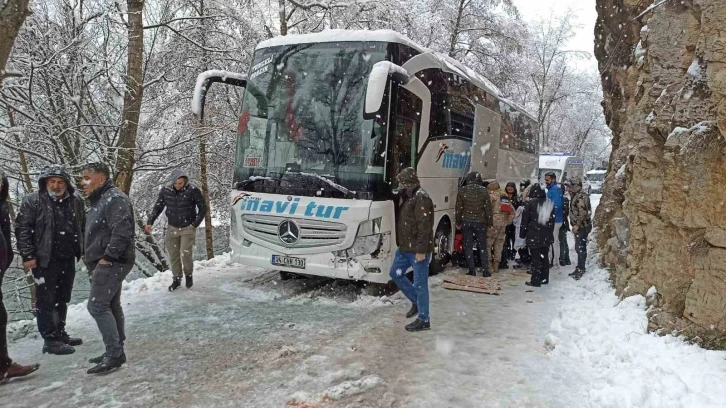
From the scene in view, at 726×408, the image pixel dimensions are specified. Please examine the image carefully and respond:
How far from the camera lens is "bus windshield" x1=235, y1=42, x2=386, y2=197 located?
21.8 feet

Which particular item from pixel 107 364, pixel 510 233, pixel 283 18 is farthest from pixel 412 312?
pixel 283 18

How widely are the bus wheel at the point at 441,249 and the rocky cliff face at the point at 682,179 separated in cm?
297

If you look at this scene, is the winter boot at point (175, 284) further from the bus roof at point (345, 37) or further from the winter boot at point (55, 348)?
the bus roof at point (345, 37)

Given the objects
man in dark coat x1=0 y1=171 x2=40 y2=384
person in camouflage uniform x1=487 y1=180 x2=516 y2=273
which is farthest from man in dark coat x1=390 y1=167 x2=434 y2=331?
man in dark coat x1=0 y1=171 x2=40 y2=384

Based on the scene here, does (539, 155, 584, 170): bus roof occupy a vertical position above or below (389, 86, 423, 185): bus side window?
above

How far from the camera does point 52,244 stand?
470cm

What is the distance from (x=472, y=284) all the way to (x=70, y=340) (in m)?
5.67

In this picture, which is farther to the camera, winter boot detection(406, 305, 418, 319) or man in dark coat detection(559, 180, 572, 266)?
man in dark coat detection(559, 180, 572, 266)

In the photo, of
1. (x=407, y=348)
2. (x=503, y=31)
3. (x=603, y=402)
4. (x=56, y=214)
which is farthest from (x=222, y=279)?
(x=503, y=31)

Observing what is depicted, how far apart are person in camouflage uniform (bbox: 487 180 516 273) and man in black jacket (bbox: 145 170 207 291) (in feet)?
17.3

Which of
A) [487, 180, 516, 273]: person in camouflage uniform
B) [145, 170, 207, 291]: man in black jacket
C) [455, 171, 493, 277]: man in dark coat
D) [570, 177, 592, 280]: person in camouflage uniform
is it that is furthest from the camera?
[487, 180, 516, 273]: person in camouflage uniform

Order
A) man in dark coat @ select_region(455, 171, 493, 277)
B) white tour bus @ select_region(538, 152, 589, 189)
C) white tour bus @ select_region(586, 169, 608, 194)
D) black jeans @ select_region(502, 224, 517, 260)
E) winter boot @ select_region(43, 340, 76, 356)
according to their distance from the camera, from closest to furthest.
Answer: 1. winter boot @ select_region(43, 340, 76, 356)
2. man in dark coat @ select_region(455, 171, 493, 277)
3. black jeans @ select_region(502, 224, 517, 260)
4. white tour bus @ select_region(538, 152, 589, 189)
5. white tour bus @ select_region(586, 169, 608, 194)

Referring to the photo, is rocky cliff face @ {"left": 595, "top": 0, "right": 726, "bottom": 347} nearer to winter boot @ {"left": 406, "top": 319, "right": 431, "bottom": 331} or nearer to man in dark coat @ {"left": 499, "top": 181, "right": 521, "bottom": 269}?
winter boot @ {"left": 406, "top": 319, "right": 431, "bottom": 331}

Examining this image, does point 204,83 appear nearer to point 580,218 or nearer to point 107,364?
point 107,364
